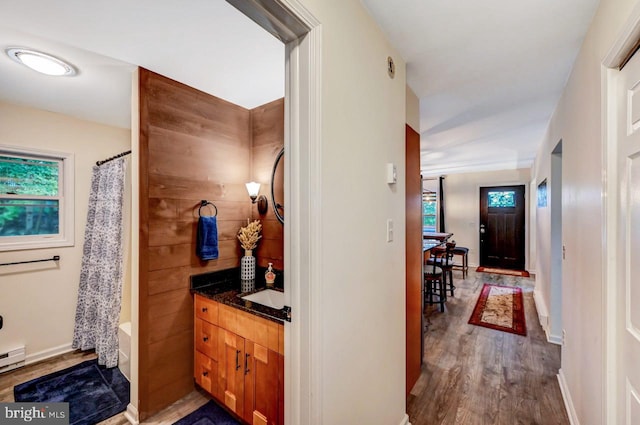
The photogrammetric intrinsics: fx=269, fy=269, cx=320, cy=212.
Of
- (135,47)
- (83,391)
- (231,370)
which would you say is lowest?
(83,391)

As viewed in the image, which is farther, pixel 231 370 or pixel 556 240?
pixel 556 240

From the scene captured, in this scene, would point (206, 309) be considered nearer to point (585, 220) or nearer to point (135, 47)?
point (135, 47)

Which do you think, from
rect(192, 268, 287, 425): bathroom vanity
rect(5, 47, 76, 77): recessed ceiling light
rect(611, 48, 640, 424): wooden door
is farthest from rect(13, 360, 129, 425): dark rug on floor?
rect(611, 48, 640, 424): wooden door

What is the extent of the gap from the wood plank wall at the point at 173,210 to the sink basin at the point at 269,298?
0.43 meters

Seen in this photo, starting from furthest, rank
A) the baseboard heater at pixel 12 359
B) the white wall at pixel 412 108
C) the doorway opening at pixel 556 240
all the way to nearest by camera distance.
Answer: the doorway opening at pixel 556 240 < the baseboard heater at pixel 12 359 < the white wall at pixel 412 108

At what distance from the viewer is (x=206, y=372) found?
199 centimetres

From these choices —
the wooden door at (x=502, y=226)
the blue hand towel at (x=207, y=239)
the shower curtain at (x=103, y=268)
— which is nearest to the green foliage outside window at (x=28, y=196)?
the shower curtain at (x=103, y=268)

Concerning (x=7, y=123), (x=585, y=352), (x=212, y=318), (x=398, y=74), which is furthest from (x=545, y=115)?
(x=7, y=123)

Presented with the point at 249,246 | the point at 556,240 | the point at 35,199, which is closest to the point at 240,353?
the point at 249,246

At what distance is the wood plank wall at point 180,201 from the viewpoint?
183cm

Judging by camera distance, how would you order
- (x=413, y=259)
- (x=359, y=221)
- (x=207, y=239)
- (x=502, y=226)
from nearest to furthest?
1. (x=359, y=221)
2. (x=207, y=239)
3. (x=413, y=259)
4. (x=502, y=226)

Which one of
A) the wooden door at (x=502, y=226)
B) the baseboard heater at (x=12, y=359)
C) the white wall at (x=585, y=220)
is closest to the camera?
the white wall at (x=585, y=220)

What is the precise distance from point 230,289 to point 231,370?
1.86ft

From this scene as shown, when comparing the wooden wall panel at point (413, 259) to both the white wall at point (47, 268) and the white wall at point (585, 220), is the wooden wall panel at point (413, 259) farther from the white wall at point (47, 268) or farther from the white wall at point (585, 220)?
the white wall at point (47, 268)
